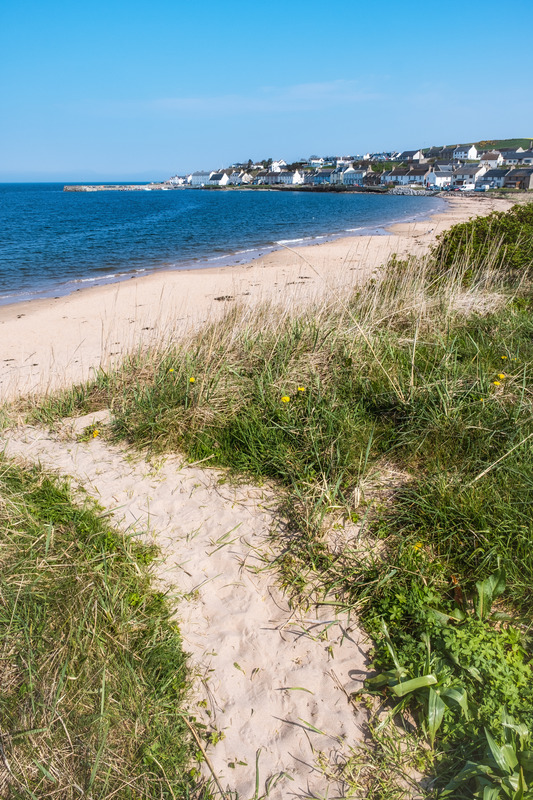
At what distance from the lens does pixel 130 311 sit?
43.4ft

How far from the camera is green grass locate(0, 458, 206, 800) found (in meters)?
2.21

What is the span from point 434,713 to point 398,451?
218 centimetres

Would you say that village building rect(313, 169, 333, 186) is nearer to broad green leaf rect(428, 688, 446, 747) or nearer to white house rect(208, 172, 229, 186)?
white house rect(208, 172, 229, 186)

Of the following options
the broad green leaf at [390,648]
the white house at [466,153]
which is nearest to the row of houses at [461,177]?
the white house at [466,153]

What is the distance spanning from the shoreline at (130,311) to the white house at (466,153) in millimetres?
153237

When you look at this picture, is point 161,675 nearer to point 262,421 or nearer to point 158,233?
point 262,421

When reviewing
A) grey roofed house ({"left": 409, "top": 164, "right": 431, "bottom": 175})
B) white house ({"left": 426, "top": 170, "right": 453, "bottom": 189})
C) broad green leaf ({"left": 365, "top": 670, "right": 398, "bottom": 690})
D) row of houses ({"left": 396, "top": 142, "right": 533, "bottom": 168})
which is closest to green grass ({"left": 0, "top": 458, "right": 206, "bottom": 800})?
broad green leaf ({"left": 365, "top": 670, "right": 398, "bottom": 690})

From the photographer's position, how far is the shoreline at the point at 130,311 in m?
7.62

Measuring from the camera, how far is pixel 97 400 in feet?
19.7

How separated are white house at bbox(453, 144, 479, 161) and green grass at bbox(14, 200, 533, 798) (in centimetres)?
16547

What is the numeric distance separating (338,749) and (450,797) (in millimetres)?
527

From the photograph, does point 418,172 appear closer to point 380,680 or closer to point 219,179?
point 219,179

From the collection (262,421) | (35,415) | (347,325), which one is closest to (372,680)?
(262,421)

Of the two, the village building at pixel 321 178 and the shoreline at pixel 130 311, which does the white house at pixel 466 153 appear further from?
the shoreline at pixel 130 311
